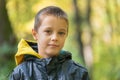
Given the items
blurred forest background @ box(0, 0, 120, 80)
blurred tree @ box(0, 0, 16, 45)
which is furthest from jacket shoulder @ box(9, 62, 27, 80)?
blurred forest background @ box(0, 0, 120, 80)

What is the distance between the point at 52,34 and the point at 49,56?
0.23 meters

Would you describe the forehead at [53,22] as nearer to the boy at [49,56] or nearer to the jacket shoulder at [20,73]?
the boy at [49,56]

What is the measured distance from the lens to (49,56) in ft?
14.0

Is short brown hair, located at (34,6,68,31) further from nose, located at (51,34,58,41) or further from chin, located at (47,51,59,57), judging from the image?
chin, located at (47,51,59,57)

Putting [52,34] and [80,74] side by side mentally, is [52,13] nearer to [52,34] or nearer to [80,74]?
[52,34]

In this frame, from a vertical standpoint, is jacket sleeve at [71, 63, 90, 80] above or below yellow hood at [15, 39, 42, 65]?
below

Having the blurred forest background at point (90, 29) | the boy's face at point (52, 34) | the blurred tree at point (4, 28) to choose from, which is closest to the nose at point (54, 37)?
the boy's face at point (52, 34)

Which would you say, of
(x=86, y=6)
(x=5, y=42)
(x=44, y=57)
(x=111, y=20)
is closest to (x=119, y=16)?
(x=111, y=20)

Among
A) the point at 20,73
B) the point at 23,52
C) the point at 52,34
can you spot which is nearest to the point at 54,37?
the point at 52,34

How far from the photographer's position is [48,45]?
4.24m

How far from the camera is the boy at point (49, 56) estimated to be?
13.8 feet

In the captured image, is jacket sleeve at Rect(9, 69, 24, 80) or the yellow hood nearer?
jacket sleeve at Rect(9, 69, 24, 80)

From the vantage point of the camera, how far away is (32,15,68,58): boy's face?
420cm

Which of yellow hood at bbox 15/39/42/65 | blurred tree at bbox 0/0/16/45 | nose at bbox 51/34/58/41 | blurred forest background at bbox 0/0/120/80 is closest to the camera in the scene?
nose at bbox 51/34/58/41
